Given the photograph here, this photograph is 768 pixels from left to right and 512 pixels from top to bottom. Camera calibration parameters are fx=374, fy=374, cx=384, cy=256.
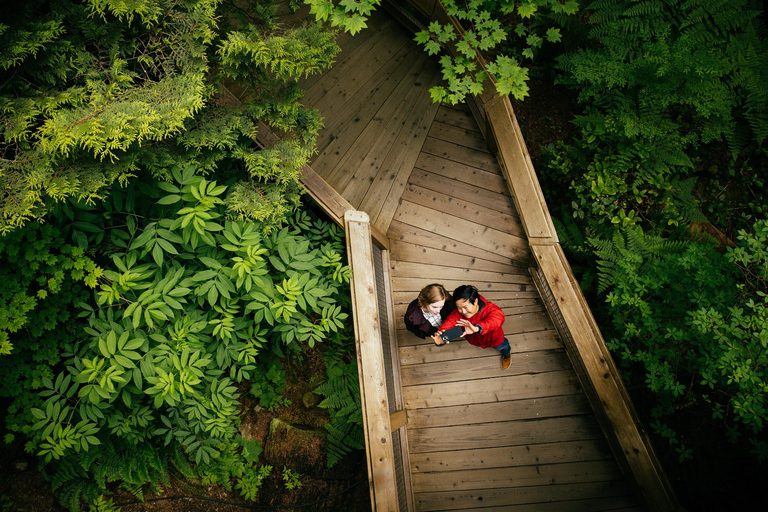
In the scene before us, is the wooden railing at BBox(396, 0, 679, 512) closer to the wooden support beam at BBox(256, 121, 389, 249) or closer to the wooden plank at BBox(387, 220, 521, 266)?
the wooden plank at BBox(387, 220, 521, 266)

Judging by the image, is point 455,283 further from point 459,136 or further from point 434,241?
point 459,136

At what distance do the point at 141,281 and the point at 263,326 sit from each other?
1395 millimetres

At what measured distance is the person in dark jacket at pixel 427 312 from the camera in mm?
3740

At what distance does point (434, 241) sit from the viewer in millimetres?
4965

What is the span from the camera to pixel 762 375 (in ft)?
10.9

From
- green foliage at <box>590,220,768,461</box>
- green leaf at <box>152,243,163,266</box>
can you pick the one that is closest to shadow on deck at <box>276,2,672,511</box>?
green foliage at <box>590,220,768,461</box>

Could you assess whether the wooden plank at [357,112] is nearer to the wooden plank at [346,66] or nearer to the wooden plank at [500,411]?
the wooden plank at [346,66]

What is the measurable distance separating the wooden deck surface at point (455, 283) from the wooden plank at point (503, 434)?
0.5 inches

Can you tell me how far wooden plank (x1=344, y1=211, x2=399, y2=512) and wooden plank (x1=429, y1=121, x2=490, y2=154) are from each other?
80.9 inches

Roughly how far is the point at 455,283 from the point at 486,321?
1023mm

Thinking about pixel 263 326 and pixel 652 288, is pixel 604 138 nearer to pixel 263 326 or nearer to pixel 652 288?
pixel 652 288

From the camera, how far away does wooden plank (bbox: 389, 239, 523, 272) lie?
4.84 m

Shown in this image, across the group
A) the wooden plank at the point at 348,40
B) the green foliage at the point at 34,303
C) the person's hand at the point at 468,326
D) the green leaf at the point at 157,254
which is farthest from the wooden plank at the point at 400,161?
the green foliage at the point at 34,303

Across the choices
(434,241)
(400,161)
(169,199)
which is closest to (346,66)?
(400,161)
